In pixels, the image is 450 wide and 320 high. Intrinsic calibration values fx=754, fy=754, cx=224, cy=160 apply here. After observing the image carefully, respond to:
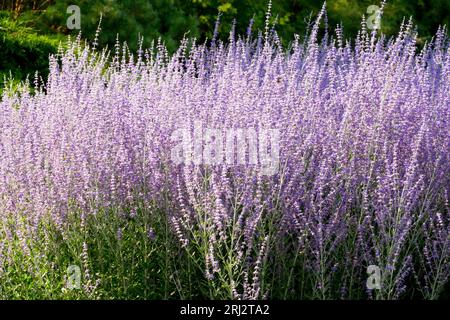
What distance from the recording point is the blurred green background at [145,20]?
23.9 feet

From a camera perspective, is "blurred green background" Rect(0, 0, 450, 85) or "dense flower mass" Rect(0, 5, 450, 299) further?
"blurred green background" Rect(0, 0, 450, 85)

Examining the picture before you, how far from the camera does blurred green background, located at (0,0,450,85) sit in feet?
23.9

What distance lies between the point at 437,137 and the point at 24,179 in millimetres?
2099

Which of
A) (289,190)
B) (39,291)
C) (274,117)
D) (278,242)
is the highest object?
(274,117)

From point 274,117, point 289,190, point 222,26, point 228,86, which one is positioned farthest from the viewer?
point 222,26

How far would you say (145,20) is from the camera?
7.80 meters

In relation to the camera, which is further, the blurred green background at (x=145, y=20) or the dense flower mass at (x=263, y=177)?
the blurred green background at (x=145, y=20)

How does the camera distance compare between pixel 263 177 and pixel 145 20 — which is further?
pixel 145 20

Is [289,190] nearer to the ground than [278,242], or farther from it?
farther from it

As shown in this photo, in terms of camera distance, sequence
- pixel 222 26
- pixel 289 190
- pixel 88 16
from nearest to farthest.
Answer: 1. pixel 289 190
2. pixel 88 16
3. pixel 222 26

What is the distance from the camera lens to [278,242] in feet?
11.2

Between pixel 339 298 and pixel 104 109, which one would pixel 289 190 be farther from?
pixel 104 109

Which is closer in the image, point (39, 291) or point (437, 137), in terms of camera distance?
point (39, 291)

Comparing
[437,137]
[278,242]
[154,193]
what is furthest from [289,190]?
[437,137]
